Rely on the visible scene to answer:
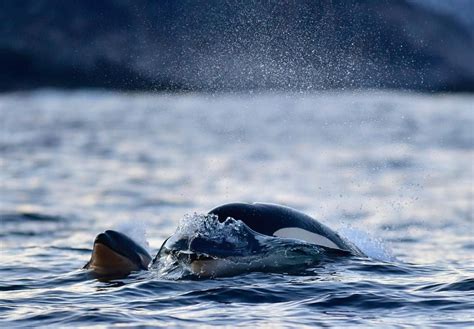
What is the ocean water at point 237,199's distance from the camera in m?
11.4

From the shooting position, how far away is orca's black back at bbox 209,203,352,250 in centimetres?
1323

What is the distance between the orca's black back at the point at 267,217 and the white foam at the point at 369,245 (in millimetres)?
1133

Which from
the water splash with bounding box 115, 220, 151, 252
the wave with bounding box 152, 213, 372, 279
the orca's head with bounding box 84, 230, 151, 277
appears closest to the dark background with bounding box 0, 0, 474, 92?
the water splash with bounding box 115, 220, 151, 252

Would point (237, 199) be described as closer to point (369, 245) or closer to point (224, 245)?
point (369, 245)

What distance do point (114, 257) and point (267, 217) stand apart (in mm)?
1932

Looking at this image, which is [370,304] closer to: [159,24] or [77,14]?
[77,14]

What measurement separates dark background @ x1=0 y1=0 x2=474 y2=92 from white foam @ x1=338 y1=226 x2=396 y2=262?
63.9ft

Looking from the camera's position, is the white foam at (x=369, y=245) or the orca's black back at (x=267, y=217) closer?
the orca's black back at (x=267, y=217)

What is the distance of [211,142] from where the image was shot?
1607 inches

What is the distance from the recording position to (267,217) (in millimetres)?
13406

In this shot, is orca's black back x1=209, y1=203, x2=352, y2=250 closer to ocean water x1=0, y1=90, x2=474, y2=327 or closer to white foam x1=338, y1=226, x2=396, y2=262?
ocean water x1=0, y1=90, x2=474, y2=327

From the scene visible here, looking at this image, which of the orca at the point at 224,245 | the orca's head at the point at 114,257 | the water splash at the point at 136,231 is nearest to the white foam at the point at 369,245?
the orca at the point at 224,245

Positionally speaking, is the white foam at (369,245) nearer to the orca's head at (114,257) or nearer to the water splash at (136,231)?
the water splash at (136,231)

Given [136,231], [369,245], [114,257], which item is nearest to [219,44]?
[136,231]
